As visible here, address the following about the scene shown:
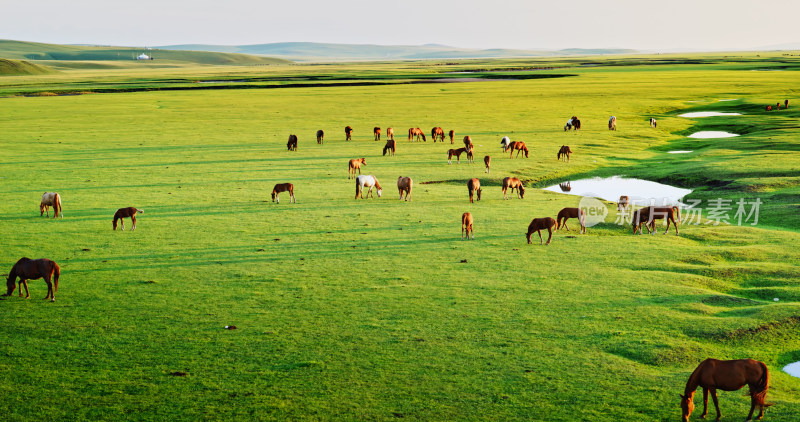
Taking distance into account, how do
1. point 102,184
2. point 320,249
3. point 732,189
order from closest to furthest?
1. point 320,249
2. point 732,189
3. point 102,184

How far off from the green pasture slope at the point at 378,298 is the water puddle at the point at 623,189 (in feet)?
3.73

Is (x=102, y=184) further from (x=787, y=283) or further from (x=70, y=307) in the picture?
(x=787, y=283)

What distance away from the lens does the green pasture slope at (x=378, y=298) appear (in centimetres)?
1027

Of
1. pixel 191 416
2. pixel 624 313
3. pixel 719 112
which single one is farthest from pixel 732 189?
pixel 719 112

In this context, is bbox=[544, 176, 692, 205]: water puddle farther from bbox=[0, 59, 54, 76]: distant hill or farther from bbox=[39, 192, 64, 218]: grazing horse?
bbox=[0, 59, 54, 76]: distant hill

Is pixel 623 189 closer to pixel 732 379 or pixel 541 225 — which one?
pixel 541 225

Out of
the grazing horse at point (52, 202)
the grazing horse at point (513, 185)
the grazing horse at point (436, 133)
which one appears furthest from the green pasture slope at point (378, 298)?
the grazing horse at point (436, 133)

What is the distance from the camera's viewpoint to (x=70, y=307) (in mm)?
14047

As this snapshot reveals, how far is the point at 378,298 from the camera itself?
48.0ft

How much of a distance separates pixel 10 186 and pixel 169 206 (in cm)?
983

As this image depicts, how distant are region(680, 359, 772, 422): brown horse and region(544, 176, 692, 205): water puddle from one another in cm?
1850

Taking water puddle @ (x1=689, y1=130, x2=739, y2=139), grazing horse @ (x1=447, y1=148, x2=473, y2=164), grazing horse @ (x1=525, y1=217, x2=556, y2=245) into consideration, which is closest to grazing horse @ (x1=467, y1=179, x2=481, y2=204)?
grazing horse @ (x1=525, y1=217, x2=556, y2=245)

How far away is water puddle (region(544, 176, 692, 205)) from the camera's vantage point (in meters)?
28.6

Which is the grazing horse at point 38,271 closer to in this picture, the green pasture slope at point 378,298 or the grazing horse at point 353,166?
the green pasture slope at point 378,298
